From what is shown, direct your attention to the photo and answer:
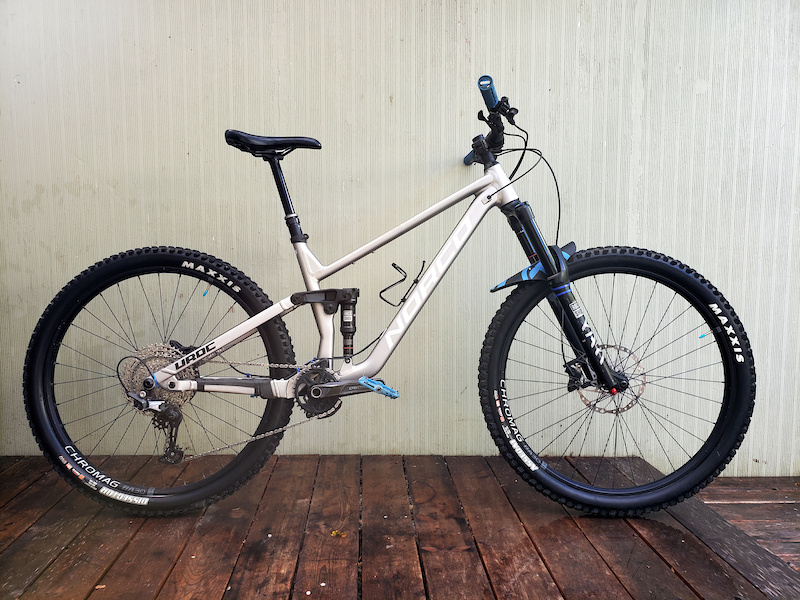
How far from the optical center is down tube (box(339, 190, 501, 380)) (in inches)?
60.2

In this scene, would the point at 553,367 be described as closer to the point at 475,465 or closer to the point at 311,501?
the point at 475,465

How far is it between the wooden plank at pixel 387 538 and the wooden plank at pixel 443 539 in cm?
3

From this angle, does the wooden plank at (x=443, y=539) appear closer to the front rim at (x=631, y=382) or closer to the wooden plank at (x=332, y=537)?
the wooden plank at (x=332, y=537)

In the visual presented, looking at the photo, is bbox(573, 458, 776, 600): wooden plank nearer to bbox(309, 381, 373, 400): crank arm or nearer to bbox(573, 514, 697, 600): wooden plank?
bbox(573, 514, 697, 600): wooden plank

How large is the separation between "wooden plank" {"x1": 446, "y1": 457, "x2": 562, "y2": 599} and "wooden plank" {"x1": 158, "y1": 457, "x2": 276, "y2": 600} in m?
0.60

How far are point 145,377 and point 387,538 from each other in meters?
0.80

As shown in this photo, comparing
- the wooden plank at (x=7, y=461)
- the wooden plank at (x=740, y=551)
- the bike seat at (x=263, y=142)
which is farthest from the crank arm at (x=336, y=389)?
the wooden plank at (x=7, y=461)

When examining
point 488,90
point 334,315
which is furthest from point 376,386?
point 488,90

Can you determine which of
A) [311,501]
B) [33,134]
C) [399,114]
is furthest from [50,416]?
[399,114]

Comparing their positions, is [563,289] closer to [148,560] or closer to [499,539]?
[499,539]

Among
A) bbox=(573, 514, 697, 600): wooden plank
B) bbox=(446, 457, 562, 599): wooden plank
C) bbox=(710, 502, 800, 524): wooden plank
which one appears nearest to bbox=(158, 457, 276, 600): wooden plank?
bbox=(446, 457, 562, 599): wooden plank

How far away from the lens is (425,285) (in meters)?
1.54

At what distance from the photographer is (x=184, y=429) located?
74.3 inches

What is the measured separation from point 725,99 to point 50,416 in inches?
95.4
